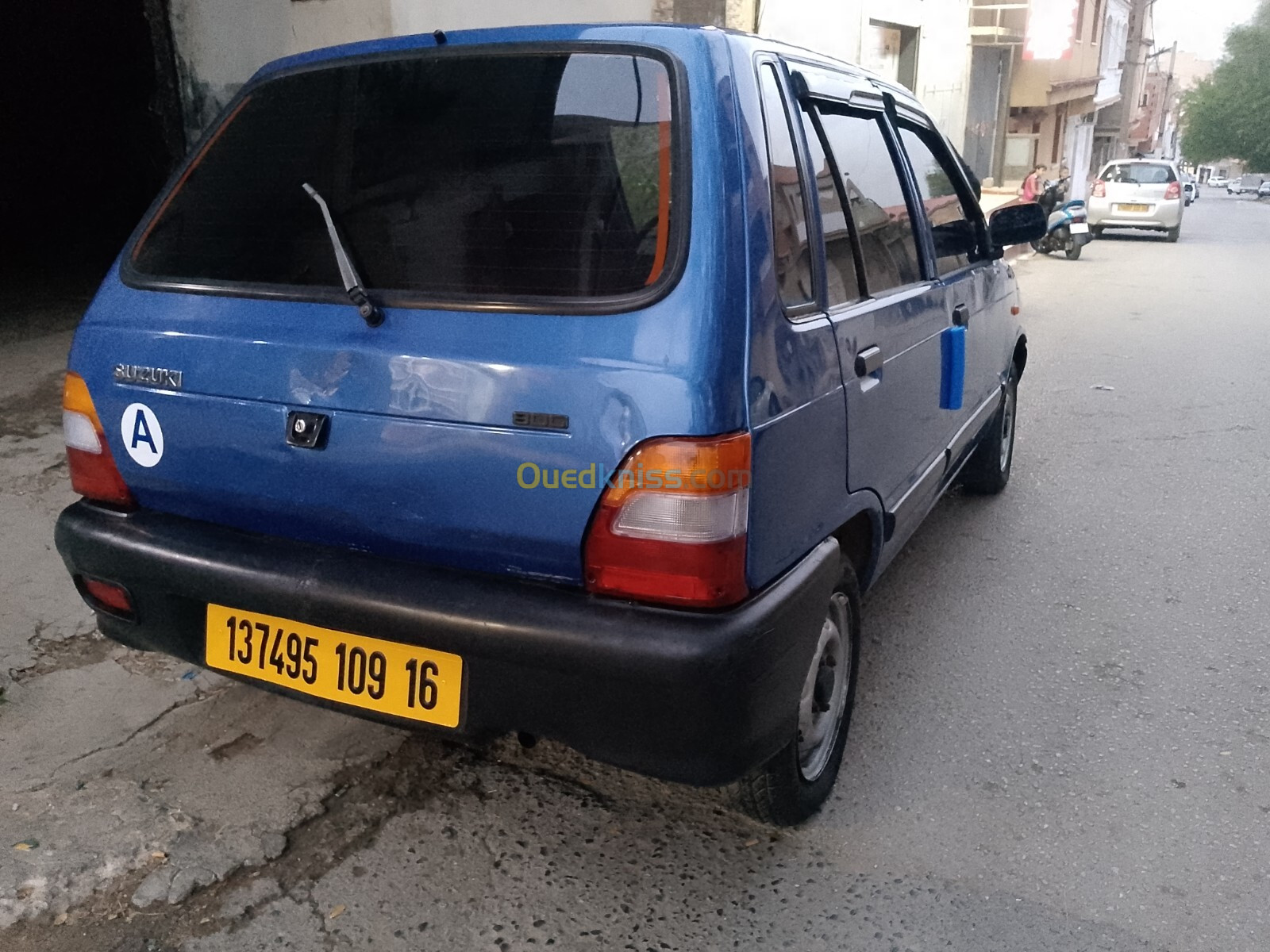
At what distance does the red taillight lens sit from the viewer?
2262 mm

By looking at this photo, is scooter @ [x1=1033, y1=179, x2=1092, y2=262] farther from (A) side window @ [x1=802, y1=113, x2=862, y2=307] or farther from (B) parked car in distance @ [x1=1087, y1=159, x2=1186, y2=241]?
(A) side window @ [x1=802, y1=113, x2=862, y2=307]

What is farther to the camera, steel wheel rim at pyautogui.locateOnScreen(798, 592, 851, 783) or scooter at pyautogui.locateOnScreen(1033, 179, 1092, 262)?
scooter at pyautogui.locateOnScreen(1033, 179, 1092, 262)

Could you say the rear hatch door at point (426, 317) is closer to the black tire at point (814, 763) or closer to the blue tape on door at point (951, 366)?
the black tire at point (814, 763)

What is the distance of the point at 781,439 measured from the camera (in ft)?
6.43

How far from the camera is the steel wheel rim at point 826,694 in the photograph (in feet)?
7.95

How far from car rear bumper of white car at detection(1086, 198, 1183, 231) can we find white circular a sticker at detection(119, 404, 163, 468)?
75.0ft

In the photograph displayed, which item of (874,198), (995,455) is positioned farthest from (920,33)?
(874,198)

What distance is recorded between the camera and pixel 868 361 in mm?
2398

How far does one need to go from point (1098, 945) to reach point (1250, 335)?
30.5ft

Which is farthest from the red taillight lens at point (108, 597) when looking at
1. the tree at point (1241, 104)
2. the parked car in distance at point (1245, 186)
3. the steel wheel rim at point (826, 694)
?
the parked car in distance at point (1245, 186)

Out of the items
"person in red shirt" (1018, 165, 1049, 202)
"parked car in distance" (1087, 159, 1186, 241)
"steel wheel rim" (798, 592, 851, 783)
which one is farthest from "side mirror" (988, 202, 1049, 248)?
"parked car in distance" (1087, 159, 1186, 241)

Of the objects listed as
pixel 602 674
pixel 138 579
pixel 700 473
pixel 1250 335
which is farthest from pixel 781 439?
pixel 1250 335

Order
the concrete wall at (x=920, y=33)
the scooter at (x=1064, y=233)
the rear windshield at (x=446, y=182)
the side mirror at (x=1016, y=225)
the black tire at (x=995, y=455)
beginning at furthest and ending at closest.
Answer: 1. the scooter at (x=1064, y=233)
2. the concrete wall at (x=920, y=33)
3. the black tire at (x=995, y=455)
4. the side mirror at (x=1016, y=225)
5. the rear windshield at (x=446, y=182)

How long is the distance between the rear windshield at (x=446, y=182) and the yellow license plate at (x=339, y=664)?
2.28ft
